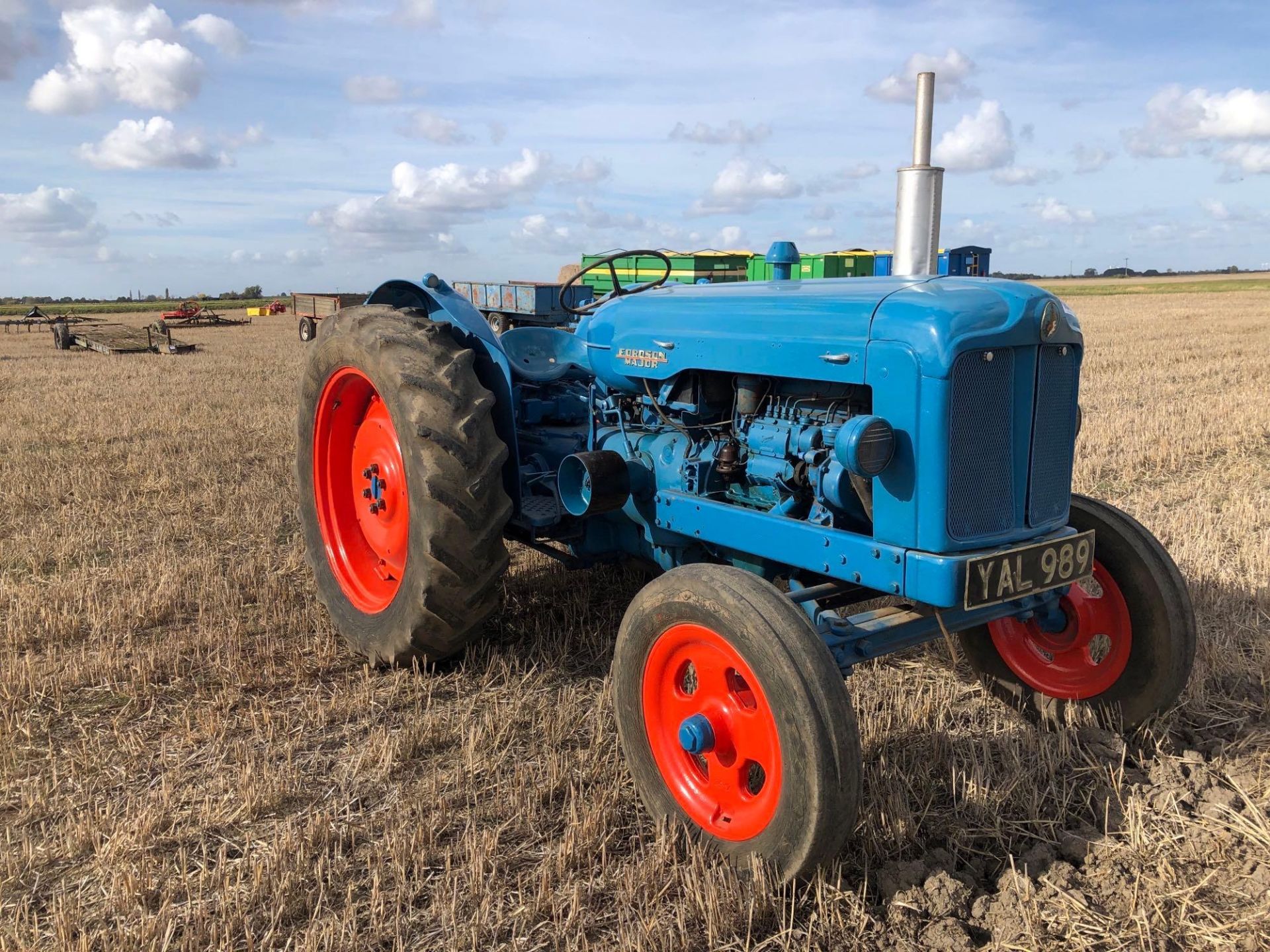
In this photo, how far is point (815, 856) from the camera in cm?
230

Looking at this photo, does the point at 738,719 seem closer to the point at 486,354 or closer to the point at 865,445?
the point at 865,445

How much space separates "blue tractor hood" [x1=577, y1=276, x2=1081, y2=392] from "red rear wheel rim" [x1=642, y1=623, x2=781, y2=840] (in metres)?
0.87

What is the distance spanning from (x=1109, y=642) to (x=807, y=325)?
→ 1635 mm

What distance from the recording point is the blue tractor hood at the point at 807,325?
2.58m

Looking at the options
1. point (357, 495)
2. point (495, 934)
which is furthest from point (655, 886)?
point (357, 495)

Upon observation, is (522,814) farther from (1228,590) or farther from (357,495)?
(1228,590)

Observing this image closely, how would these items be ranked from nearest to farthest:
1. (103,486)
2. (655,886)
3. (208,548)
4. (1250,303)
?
(655,886), (208,548), (103,486), (1250,303)

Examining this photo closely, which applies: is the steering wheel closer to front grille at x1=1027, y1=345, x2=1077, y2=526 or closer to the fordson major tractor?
the fordson major tractor

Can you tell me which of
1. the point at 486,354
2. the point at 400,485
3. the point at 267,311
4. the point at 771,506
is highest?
the point at 267,311

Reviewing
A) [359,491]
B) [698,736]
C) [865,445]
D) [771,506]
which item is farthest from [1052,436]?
Answer: [359,491]

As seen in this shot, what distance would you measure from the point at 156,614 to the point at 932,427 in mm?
3522

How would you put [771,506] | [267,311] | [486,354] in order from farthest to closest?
[267,311], [486,354], [771,506]

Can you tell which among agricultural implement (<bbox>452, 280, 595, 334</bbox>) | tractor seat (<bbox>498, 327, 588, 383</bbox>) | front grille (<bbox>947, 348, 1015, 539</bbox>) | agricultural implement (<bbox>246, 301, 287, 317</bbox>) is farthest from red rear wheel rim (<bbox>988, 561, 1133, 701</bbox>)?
agricultural implement (<bbox>246, 301, 287, 317</bbox>)

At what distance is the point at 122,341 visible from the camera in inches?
754
